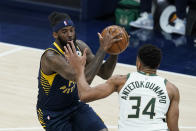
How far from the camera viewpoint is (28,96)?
8273 mm

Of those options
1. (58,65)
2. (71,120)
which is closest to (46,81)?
(58,65)

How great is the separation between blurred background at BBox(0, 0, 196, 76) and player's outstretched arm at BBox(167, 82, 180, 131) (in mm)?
5319

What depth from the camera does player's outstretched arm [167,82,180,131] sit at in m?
4.43

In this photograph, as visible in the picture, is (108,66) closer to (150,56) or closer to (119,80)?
(119,80)

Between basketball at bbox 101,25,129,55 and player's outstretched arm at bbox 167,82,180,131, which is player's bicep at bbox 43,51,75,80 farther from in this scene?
player's outstretched arm at bbox 167,82,180,131

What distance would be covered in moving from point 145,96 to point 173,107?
31 centimetres

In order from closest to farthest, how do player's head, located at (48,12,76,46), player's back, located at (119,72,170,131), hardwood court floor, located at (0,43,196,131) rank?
player's back, located at (119,72,170,131) < player's head, located at (48,12,76,46) < hardwood court floor, located at (0,43,196,131)

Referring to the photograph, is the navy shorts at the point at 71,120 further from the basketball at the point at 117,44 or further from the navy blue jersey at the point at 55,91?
the basketball at the point at 117,44

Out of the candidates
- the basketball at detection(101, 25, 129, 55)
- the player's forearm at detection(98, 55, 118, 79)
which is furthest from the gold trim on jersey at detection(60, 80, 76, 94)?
the basketball at detection(101, 25, 129, 55)

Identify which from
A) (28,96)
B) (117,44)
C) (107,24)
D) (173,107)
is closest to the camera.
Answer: (173,107)

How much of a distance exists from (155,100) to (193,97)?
4.24 meters

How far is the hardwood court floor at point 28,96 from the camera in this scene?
24.0 feet

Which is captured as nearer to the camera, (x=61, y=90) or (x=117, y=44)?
(x=117, y=44)

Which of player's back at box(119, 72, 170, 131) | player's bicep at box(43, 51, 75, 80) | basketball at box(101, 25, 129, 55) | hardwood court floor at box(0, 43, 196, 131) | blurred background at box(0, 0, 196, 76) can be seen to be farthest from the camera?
blurred background at box(0, 0, 196, 76)
